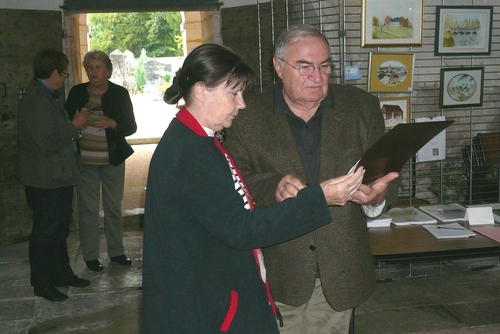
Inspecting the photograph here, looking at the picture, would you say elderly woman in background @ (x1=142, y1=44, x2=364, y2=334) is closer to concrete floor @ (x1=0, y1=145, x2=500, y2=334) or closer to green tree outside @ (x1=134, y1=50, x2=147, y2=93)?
concrete floor @ (x1=0, y1=145, x2=500, y2=334)

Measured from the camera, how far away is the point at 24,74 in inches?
236

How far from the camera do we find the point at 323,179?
7.67ft

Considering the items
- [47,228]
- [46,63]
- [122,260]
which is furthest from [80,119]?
[122,260]

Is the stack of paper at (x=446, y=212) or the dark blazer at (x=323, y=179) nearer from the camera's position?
the dark blazer at (x=323, y=179)

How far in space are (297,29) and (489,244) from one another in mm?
1616

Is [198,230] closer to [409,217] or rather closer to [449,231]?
[449,231]

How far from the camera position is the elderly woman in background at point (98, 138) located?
16.2 ft

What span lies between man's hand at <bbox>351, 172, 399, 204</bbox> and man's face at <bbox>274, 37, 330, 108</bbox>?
416mm

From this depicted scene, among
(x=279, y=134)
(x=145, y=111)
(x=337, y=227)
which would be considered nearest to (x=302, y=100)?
(x=279, y=134)

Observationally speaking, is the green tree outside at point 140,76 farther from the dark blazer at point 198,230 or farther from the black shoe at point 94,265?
the dark blazer at point 198,230

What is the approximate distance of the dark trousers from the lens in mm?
4383

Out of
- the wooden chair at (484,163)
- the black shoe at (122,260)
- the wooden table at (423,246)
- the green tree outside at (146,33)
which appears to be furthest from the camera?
the green tree outside at (146,33)

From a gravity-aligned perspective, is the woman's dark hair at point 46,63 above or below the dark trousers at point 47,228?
above

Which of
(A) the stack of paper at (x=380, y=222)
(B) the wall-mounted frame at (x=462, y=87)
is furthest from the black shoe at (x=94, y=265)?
(B) the wall-mounted frame at (x=462, y=87)
